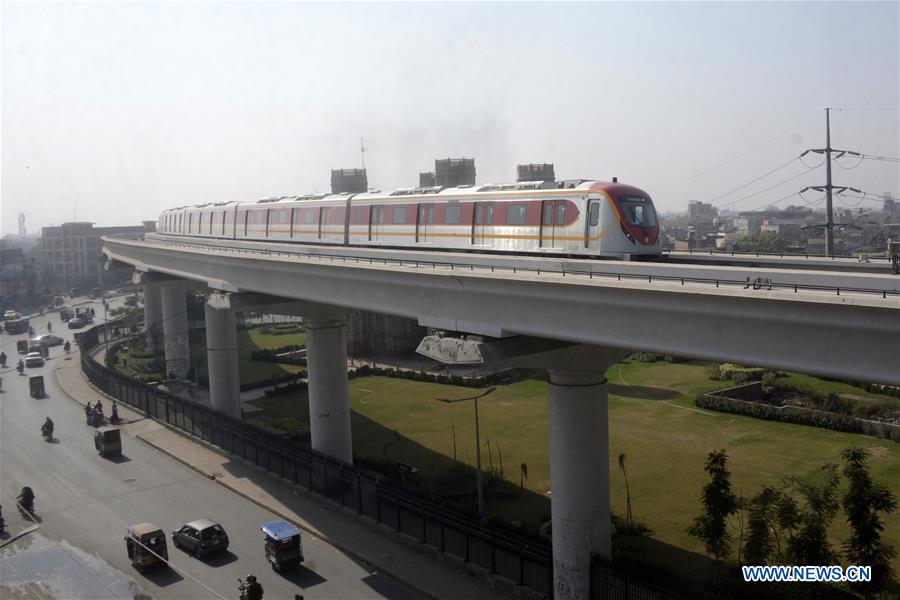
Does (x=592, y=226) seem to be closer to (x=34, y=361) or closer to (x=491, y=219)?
(x=491, y=219)

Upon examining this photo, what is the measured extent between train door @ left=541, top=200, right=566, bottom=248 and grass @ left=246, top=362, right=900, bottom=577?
880 cm

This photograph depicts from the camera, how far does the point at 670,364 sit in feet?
179

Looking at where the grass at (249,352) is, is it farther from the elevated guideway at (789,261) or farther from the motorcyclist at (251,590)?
the elevated guideway at (789,261)

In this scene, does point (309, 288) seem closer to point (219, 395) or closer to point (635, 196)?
point (635, 196)

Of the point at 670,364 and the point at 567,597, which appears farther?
the point at 670,364

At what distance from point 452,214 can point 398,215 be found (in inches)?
135

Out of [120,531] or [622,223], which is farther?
[120,531]

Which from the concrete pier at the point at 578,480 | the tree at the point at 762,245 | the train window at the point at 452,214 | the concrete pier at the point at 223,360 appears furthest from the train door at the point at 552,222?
the tree at the point at 762,245

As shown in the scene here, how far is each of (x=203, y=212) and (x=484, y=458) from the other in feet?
91.4

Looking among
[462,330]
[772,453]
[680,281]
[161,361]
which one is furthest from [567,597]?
[161,361]

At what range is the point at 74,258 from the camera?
442 feet

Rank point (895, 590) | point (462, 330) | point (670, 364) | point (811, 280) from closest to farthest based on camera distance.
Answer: point (811, 280)
point (895, 590)
point (462, 330)
point (670, 364)

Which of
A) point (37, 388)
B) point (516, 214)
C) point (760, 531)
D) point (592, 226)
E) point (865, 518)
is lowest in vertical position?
point (37, 388)

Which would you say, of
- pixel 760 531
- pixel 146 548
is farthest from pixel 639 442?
pixel 146 548
